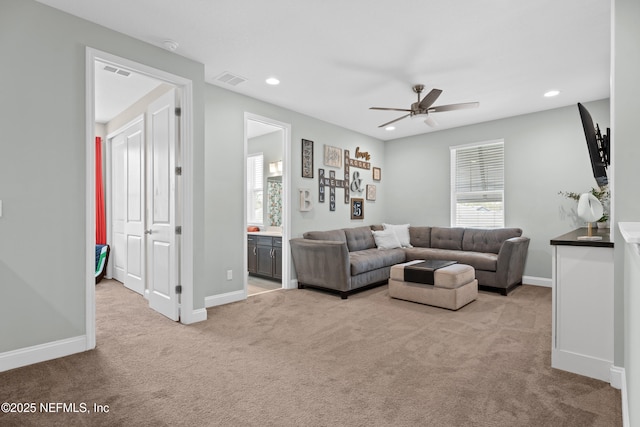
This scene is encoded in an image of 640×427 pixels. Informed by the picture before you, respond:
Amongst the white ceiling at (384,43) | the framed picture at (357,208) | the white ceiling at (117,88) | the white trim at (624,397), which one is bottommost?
the white trim at (624,397)

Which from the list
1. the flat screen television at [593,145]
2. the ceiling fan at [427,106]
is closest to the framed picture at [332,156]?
the ceiling fan at [427,106]

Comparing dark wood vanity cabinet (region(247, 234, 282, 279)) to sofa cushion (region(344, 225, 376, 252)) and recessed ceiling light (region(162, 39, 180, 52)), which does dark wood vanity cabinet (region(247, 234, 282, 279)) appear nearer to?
sofa cushion (region(344, 225, 376, 252))

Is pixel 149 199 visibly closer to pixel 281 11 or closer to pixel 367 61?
pixel 281 11

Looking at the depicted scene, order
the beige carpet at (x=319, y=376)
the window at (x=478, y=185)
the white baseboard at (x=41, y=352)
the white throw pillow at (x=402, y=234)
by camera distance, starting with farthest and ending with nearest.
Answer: the white throw pillow at (x=402, y=234) < the window at (x=478, y=185) < the white baseboard at (x=41, y=352) < the beige carpet at (x=319, y=376)

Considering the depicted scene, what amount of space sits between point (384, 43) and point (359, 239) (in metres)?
3.25

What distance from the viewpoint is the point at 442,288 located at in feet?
12.4

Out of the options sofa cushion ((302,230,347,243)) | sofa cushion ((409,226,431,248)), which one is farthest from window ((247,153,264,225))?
sofa cushion ((409,226,431,248))

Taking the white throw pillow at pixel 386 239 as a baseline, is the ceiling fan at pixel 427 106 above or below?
above

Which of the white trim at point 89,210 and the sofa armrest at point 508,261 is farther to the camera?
the sofa armrest at point 508,261

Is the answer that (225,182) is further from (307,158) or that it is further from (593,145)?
(593,145)

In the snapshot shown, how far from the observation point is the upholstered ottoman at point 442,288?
372cm

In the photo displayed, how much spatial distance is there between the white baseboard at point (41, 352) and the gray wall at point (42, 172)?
4 centimetres

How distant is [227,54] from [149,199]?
188cm

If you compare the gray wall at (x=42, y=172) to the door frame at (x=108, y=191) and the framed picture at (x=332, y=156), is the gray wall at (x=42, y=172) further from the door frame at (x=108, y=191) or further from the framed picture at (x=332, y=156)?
the framed picture at (x=332, y=156)
